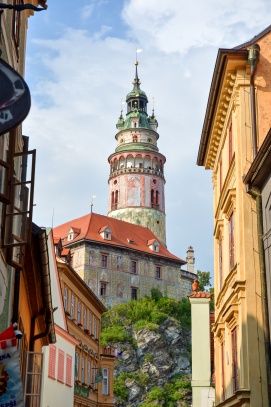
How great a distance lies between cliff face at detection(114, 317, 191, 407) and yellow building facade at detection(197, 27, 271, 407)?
4896cm

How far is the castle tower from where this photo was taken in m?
87.7

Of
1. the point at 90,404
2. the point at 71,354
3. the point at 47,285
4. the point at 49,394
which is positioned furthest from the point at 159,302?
the point at 47,285

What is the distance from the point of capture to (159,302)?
7500 cm

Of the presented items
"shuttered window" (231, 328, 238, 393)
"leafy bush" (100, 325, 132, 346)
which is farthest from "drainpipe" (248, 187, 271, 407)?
"leafy bush" (100, 325, 132, 346)

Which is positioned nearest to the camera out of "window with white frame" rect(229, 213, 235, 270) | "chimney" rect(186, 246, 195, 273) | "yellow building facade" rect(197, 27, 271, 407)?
"yellow building facade" rect(197, 27, 271, 407)

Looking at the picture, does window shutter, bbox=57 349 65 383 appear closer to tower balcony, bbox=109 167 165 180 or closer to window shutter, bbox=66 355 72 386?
window shutter, bbox=66 355 72 386

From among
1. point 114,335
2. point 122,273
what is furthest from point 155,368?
point 122,273

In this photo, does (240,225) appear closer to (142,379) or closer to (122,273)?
(142,379)

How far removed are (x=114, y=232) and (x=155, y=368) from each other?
55.4 feet

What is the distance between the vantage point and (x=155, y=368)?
227 ft

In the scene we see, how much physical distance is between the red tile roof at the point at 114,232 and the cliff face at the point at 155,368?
386 inches

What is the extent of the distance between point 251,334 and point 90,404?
23.3m

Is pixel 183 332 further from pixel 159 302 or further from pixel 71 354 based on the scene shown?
pixel 71 354

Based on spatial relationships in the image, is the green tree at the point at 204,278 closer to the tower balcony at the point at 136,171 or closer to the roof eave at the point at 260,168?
the tower balcony at the point at 136,171
